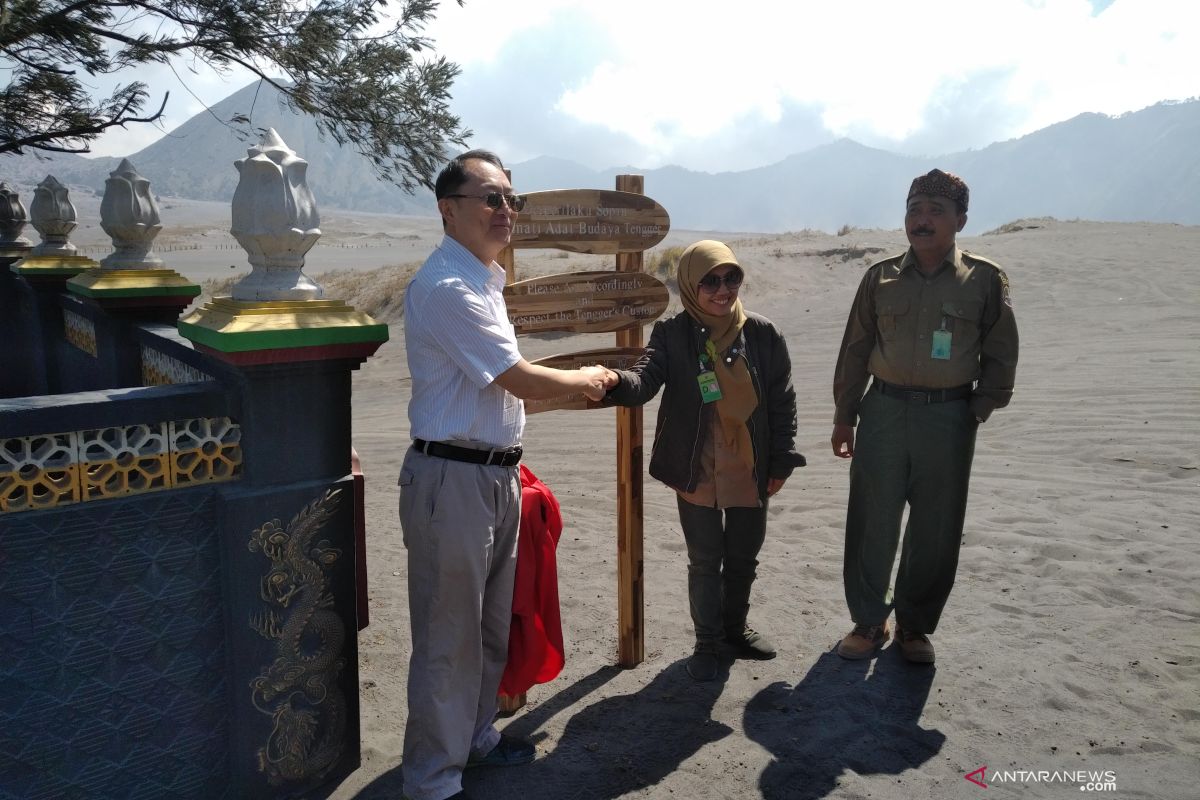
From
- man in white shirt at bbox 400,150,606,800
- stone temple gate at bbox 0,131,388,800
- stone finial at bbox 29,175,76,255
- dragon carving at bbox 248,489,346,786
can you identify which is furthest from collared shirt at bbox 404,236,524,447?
stone finial at bbox 29,175,76,255

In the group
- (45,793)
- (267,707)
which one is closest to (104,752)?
(45,793)

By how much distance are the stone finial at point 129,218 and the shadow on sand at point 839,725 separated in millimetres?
3435

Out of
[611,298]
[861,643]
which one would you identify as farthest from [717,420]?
[861,643]

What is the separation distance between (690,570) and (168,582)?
6.71 feet

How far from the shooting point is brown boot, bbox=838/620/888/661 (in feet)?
13.5

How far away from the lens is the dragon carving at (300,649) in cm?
288

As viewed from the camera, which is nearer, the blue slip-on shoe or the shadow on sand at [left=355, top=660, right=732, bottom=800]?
the shadow on sand at [left=355, top=660, right=732, bottom=800]

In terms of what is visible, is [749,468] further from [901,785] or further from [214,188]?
[214,188]

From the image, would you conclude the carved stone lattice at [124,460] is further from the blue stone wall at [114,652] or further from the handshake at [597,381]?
the handshake at [597,381]

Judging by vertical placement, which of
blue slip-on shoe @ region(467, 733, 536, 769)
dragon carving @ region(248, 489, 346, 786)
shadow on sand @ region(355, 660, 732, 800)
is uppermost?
dragon carving @ region(248, 489, 346, 786)

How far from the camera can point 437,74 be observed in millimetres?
6012

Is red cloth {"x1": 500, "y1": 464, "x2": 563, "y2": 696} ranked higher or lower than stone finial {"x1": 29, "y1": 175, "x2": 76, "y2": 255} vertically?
lower

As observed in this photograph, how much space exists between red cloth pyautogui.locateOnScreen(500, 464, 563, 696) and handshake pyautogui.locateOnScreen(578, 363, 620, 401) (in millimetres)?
391

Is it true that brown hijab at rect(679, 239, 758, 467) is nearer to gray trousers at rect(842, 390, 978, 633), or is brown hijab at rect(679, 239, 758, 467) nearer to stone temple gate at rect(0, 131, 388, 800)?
gray trousers at rect(842, 390, 978, 633)
